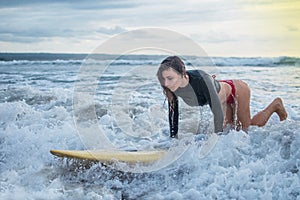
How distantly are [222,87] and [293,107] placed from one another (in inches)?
141

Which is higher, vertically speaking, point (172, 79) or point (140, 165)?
point (172, 79)

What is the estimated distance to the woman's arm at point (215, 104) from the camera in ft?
14.2

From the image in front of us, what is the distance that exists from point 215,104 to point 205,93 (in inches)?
6.7

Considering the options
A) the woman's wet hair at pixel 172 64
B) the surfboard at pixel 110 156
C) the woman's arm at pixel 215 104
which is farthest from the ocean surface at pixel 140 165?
the woman's wet hair at pixel 172 64

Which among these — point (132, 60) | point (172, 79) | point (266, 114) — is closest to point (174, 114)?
point (172, 79)

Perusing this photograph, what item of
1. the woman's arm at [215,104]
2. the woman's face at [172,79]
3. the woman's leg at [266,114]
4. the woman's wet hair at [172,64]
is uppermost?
the woman's wet hair at [172,64]

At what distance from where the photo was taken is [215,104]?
4.32 m

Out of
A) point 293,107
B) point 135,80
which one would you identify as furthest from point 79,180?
point 135,80

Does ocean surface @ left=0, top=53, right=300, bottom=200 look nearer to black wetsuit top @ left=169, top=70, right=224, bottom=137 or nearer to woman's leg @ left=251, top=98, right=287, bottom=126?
woman's leg @ left=251, top=98, right=287, bottom=126

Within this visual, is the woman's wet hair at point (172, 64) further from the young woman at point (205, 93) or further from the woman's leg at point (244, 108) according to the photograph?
the woman's leg at point (244, 108)

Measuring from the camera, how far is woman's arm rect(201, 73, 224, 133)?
14.2ft

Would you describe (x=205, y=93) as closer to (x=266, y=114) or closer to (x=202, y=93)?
(x=202, y=93)

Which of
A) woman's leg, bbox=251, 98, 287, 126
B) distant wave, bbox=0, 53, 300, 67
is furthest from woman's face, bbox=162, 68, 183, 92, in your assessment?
distant wave, bbox=0, 53, 300, 67

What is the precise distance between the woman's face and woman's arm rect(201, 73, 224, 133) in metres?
0.28
